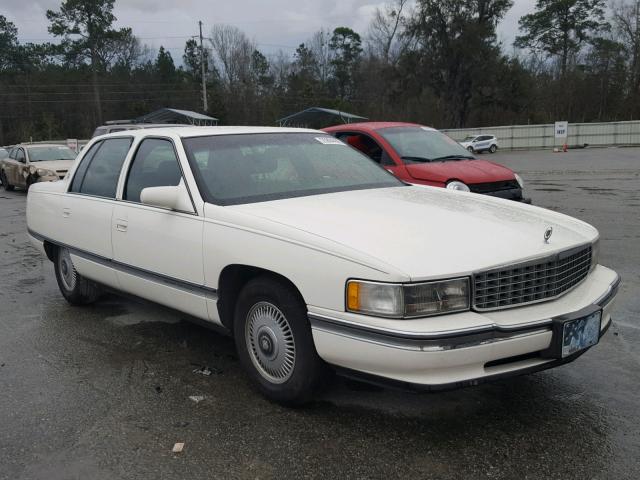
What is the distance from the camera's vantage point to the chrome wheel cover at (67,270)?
5596mm

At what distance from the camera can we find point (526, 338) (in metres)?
2.97

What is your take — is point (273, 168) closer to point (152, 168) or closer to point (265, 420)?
point (152, 168)

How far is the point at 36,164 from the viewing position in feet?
55.6

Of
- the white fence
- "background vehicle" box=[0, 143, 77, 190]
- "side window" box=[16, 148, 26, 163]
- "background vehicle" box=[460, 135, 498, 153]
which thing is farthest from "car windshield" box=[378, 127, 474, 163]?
the white fence

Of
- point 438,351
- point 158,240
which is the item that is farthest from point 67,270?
point 438,351

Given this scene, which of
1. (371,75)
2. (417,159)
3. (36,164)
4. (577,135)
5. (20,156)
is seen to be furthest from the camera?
(371,75)

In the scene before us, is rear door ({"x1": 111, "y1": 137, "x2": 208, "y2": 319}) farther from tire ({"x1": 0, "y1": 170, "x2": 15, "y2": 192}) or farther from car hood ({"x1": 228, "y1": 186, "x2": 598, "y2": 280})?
tire ({"x1": 0, "y1": 170, "x2": 15, "y2": 192})

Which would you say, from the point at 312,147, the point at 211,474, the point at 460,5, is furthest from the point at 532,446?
the point at 460,5

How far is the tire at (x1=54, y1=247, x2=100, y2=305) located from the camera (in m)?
5.58

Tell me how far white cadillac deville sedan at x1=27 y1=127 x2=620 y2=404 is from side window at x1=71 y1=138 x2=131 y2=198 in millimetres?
35

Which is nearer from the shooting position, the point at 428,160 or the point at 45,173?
the point at 428,160

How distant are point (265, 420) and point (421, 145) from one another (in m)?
6.58

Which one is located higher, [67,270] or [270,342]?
[270,342]

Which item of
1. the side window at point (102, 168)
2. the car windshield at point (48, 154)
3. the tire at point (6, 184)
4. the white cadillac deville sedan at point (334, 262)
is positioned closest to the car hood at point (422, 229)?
the white cadillac deville sedan at point (334, 262)
